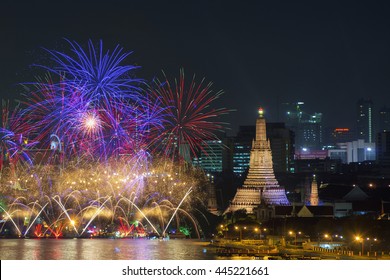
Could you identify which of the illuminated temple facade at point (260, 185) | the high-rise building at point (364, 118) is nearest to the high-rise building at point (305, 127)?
the high-rise building at point (364, 118)

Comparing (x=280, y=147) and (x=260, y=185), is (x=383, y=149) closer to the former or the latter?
(x=280, y=147)

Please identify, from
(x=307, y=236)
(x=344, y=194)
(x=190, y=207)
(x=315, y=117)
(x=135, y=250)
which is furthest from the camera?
(x=315, y=117)

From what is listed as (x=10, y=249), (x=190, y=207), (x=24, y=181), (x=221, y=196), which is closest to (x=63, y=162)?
(x=24, y=181)

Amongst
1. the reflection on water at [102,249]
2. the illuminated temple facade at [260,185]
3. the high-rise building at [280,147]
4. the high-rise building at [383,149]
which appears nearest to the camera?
the reflection on water at [102,249]

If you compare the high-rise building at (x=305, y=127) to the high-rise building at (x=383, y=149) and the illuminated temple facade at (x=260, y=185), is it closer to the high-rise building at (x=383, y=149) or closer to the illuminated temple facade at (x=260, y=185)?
the high-rise building at (x=383, y=149)

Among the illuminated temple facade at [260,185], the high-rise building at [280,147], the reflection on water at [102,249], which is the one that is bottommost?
the reflection on water at [102,249]

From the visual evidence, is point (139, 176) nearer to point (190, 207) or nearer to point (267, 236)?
point (190, 207)
